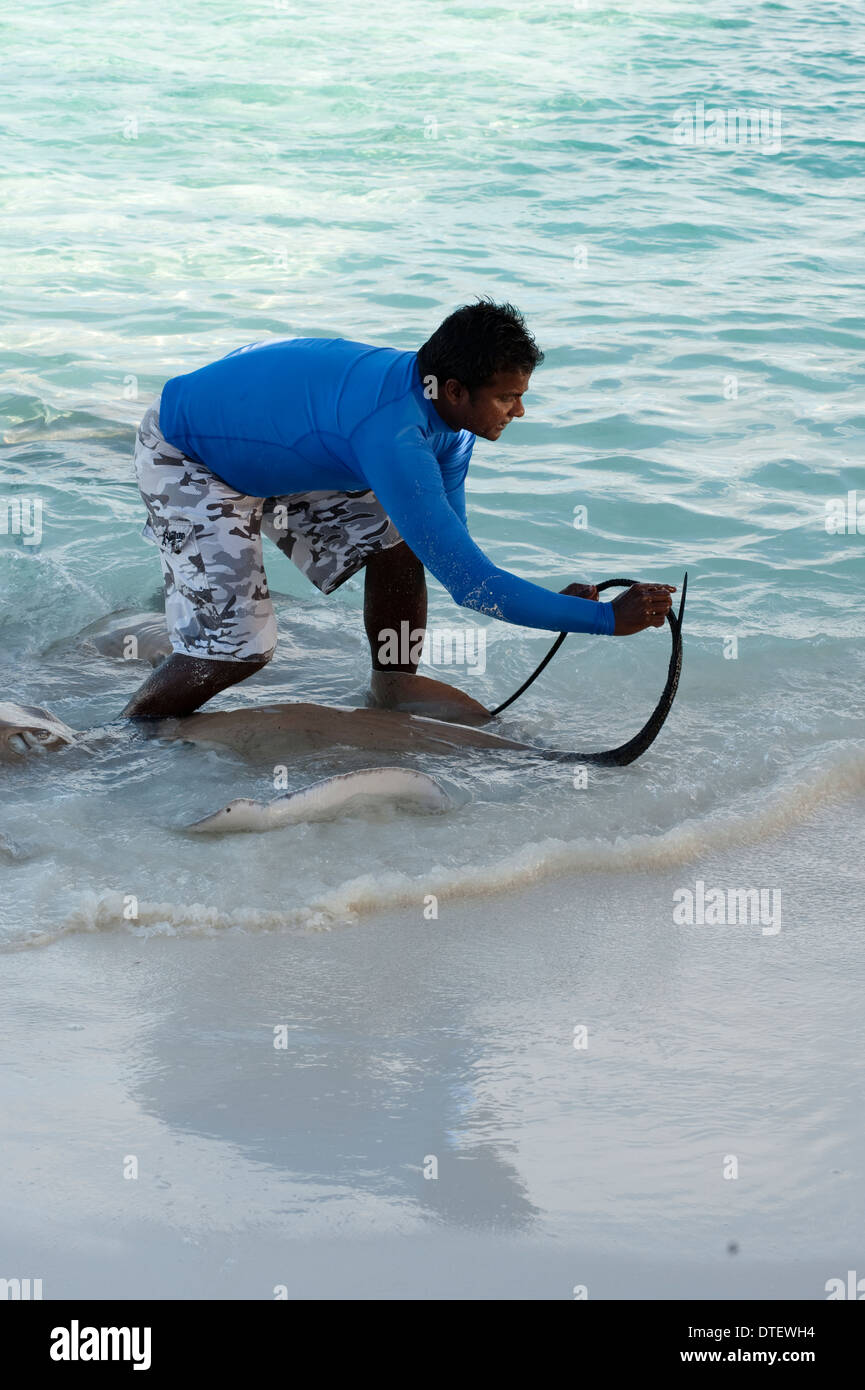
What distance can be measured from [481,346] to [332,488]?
714mm

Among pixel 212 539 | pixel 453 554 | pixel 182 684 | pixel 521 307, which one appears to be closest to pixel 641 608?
pixel 453 554

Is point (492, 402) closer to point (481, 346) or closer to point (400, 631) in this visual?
point (481, 346)

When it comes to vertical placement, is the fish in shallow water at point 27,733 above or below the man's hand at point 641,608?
below

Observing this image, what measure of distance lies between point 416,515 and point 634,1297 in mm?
1909

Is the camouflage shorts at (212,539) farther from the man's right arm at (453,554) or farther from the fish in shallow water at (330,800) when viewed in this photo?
the man's right arm at (453,554)

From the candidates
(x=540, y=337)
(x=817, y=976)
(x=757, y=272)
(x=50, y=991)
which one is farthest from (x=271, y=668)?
(x=757, y=272)

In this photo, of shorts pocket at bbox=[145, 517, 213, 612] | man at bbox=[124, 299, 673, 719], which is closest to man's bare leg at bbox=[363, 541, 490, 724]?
man at bbox=[124, 299, 673, 719]

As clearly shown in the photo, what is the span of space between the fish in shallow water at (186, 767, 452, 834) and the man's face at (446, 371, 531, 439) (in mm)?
965

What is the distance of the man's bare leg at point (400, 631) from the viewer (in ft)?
A: 13.9

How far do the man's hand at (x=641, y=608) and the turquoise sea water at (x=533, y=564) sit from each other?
64cm

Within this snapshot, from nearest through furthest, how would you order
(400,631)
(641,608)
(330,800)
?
1. (641,608)
2. (330,800)
3. (400,631)

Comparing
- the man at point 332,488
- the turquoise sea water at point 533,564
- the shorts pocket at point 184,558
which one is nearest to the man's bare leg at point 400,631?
the man at point 332,488

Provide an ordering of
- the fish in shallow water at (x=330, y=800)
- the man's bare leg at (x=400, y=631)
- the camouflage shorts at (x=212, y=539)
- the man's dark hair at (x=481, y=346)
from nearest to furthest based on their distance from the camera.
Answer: the man's dark hair at (x=481, y=346) < the fish in shallow water at (x=330, y=800) < the camouflage shorts at (x=212, y=539) < the man's bare leg at (x=400, y=631)

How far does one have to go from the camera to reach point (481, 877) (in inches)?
131
